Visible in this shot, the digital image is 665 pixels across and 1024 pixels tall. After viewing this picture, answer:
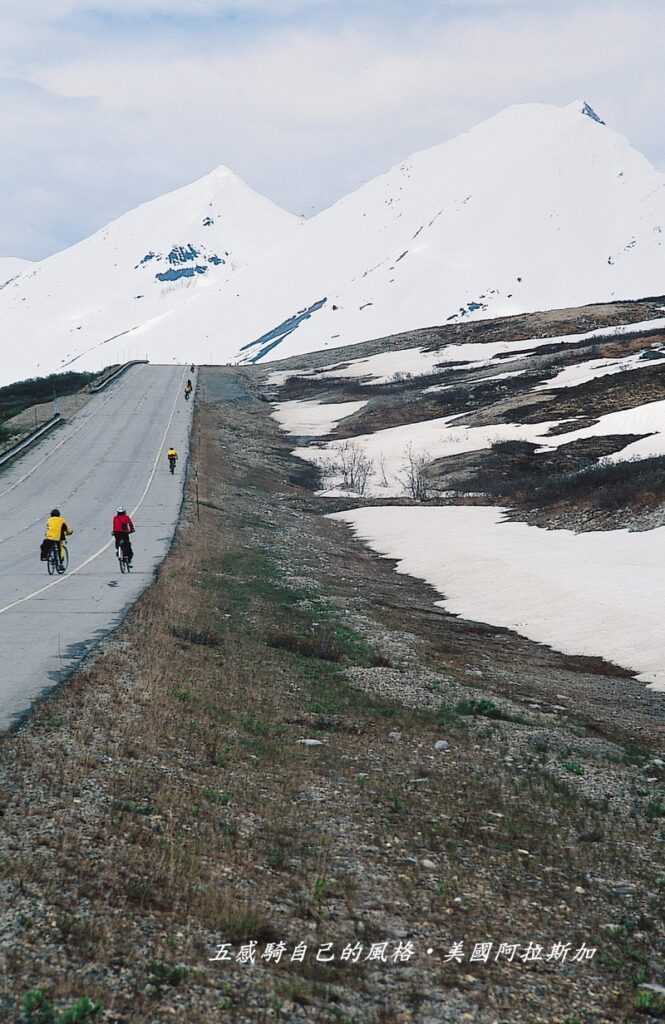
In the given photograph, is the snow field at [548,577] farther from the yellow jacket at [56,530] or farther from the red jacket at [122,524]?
the yellow jacket at [56,530]

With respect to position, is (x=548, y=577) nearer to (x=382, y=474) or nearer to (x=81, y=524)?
(x=81, y=524)

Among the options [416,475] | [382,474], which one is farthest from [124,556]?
[382,474]

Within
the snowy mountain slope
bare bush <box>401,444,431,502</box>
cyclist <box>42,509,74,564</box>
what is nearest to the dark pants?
cyclist <box>42,509,74,564</box>

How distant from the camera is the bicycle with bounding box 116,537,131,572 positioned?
81.8ft

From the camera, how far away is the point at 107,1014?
622 centimetres

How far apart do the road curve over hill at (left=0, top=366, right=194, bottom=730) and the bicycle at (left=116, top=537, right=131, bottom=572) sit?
32 cm

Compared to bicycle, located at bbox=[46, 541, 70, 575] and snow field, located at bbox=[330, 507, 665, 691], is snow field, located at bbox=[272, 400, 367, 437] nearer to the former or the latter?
snow field, located at bbox=[330, 507, 665, 691]

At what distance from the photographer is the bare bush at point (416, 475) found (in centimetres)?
5390

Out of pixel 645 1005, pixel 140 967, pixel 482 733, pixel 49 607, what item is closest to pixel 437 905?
pixel 645 1005

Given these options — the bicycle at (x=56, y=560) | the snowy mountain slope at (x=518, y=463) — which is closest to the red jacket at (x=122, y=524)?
the bicycle at (x=56, y=560)

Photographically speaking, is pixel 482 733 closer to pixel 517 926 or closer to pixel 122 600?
pixel 517 926

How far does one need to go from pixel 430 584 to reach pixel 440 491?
21106 mm

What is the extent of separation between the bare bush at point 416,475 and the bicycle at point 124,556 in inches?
1121

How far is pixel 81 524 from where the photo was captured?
35781 millimetres
